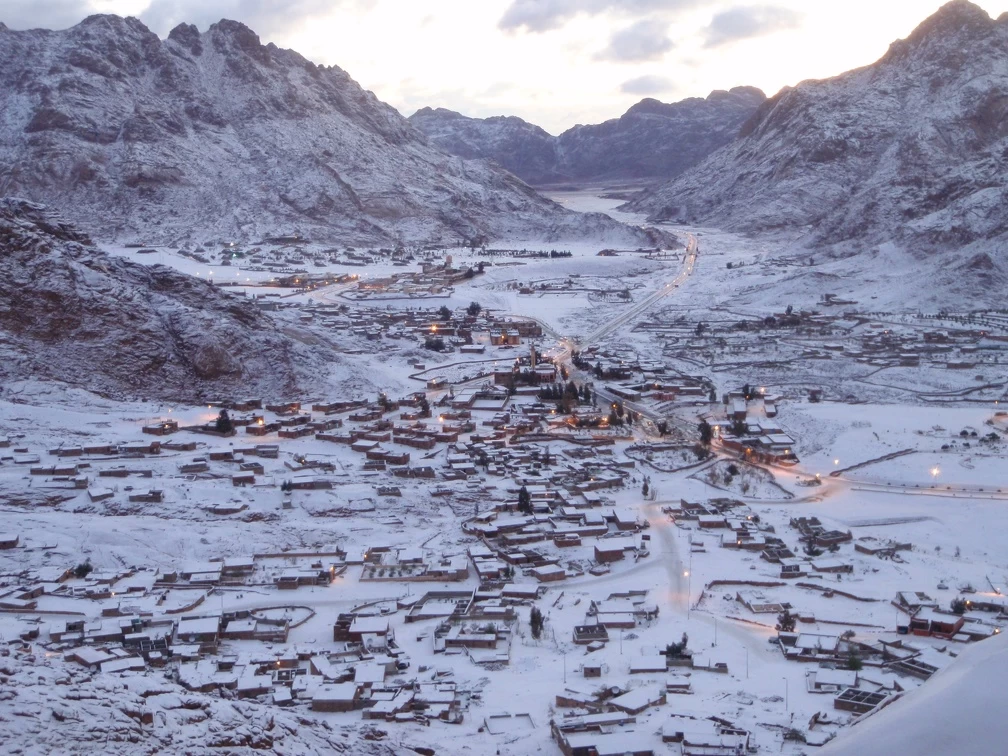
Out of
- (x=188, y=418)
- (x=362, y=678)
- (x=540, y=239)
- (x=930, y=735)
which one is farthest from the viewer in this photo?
(x=540, y=239)

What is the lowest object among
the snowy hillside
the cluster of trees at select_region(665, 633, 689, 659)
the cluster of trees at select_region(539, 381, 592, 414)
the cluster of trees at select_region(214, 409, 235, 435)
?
the cluster of trees at select_region(665, 633, 689, 659)

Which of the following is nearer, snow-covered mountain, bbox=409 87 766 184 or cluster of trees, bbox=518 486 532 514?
cluster of trees, bbox=518 486 532 514

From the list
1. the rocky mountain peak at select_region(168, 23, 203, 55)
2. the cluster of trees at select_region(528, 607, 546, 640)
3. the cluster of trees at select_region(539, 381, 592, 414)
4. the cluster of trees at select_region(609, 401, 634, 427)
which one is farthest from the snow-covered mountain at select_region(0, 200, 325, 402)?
the rocky mountain peak at select_region(168, 23, 203, 55)

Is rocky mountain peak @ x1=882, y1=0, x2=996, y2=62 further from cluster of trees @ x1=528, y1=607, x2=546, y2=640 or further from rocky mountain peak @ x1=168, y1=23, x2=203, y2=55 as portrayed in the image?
cluster of trees @ x1=528, y1=607, x2=546, y2=640

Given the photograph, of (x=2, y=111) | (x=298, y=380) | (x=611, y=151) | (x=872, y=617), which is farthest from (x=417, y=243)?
(x=611, y=151)

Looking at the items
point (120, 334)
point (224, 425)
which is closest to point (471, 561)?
point (224, 425)

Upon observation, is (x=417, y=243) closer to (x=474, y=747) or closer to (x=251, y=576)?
(x=251, y=576)

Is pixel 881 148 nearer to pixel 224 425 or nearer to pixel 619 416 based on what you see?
pixel 619 416
